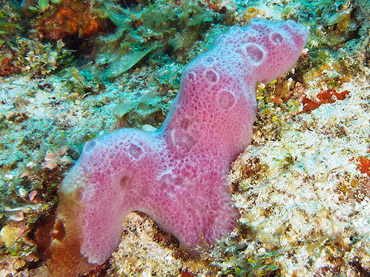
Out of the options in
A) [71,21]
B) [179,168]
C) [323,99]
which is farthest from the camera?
[71,21]

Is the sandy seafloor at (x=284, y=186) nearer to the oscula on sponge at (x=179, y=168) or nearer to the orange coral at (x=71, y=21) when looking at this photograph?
the oscula on sponge at (x=179, y=168)

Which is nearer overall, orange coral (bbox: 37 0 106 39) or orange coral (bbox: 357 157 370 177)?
orange coral (bbox: 357 157 370 177)

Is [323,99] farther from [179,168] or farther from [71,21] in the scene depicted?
[71,21]

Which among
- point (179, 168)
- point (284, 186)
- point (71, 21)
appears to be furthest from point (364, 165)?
point (71, 21)

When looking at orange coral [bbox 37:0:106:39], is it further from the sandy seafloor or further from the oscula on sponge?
the oscula on sponge

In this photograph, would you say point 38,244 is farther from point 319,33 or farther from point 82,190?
point 319,33

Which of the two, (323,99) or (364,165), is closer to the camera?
(364,165)


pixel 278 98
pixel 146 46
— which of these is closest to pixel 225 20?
pixel 146 46

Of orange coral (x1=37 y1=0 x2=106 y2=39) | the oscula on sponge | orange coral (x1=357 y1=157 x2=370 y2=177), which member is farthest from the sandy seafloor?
orange coral (x1=37 y1=0 x2=106 y2=39)
